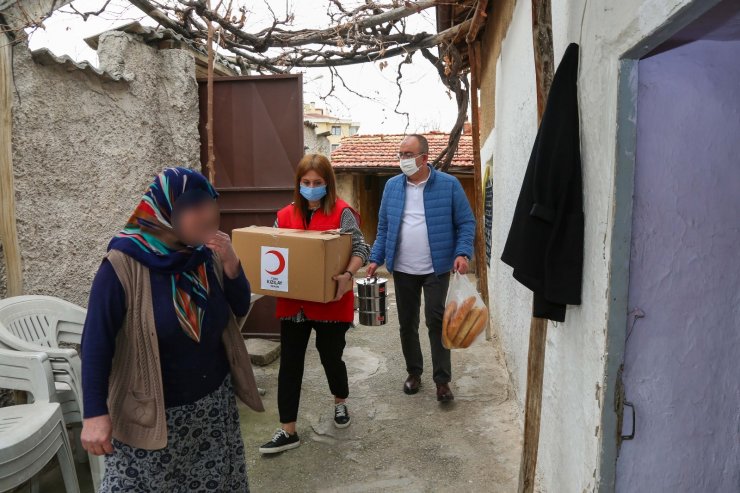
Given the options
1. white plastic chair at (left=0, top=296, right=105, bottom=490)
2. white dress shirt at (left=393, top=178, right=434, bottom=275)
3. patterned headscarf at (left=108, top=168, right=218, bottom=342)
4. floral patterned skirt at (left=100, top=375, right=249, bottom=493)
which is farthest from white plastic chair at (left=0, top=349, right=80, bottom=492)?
white dress shirt at (left=393, top=178, right=434, bottom=275)

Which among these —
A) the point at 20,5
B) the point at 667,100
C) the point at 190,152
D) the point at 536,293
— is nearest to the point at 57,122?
the point at 20,5

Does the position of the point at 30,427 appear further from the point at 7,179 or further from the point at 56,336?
the point at 7,179

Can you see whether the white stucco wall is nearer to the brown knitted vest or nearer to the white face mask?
the white face mask

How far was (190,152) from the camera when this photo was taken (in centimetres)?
461

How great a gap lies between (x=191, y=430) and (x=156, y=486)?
20cm

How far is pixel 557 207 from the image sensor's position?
1.79 meters

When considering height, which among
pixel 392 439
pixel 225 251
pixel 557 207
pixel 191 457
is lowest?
pixel 392 439

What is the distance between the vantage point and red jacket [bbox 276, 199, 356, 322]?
3014 mm

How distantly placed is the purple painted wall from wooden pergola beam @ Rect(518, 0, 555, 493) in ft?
1.64

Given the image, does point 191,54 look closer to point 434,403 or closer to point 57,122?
point 57,122

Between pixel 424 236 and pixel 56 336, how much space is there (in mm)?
2307

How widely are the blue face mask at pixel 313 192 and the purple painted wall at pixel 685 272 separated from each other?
1.84m

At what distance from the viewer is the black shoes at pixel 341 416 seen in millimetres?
3463

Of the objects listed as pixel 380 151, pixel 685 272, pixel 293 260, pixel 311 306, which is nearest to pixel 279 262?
pixel 293 260
